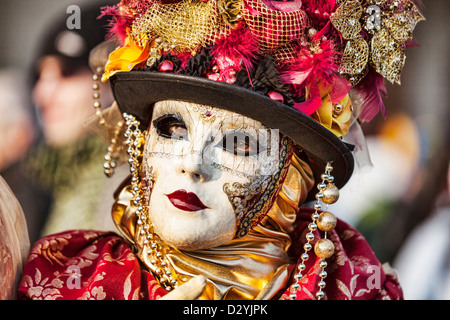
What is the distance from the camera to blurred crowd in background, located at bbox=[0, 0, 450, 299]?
1.67 metres

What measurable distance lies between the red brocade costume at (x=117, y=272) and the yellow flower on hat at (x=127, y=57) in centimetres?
49

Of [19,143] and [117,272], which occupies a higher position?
[19,143]

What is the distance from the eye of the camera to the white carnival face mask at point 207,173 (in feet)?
4.05

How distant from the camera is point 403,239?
6.29 feet

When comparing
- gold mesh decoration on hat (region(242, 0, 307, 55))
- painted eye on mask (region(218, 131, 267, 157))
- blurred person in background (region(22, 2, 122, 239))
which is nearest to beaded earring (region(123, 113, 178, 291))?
painted eye on mask (region(218, 131, 267, 157))

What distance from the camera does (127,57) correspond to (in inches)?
53.0

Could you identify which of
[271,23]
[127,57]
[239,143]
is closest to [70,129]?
[127,57]

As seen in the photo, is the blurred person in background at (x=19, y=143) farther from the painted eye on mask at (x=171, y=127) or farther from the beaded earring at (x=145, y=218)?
the painted eye on mask at (x=171, y=127)

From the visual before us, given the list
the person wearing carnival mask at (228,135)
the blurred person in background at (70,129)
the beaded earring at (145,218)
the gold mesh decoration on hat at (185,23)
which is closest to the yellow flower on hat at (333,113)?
the person wearing carnival mask at (228,135)

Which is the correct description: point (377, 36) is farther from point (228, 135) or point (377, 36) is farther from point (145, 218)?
point (145, 218)

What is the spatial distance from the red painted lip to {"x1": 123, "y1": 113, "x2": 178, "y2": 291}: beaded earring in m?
0.11

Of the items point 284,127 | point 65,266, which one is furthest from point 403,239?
point 65,266

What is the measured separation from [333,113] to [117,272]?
705 millimetres
